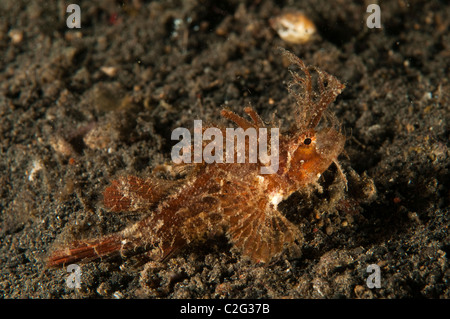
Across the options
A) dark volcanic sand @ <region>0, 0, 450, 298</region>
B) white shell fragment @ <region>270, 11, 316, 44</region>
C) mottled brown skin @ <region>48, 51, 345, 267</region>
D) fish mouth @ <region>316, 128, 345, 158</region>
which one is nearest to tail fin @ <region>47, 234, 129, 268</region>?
mottled brown skin @ <region>48, 51, 345, 267</region>

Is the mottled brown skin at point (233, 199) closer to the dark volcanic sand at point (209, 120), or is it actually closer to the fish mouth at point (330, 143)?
the fish mouth at point (330, 143)

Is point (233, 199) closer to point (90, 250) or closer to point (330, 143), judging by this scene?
point (330, 143)

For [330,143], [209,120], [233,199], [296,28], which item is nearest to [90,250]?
[233,199]

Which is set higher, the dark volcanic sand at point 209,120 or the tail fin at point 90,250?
the dark volcanic sand at point 209,120

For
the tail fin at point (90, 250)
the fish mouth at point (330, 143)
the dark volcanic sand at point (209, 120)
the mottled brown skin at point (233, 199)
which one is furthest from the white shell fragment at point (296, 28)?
the tail fin at point (90, 250)

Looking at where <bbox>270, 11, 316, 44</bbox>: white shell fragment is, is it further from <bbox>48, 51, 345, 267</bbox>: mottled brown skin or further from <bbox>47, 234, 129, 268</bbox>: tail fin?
<bbox>47, 234, 129, 268</bbox>: tail fin

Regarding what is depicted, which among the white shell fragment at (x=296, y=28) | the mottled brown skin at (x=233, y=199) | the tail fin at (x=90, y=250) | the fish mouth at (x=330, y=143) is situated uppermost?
the white shell fragment at (x=296, y=28)

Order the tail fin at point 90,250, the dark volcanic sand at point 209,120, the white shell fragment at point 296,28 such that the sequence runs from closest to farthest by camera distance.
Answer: the dark volcanic sand at point 209,120 < the tail fin at point 90,250 < the white shell fragment at point 296,28
